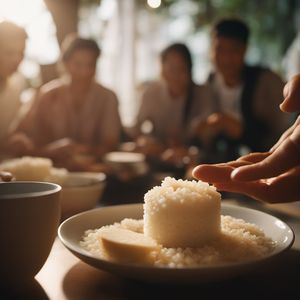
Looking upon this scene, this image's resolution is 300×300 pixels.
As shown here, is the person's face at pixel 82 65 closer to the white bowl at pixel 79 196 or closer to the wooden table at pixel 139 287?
the white bowl at pixel 79 196

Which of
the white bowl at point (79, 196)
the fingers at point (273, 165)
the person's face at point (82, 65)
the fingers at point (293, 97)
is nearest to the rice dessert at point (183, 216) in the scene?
the fingers at point (273, 165)

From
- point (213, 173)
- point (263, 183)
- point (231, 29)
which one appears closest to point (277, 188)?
point (263, 183)

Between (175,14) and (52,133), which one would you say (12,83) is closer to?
(52,133)

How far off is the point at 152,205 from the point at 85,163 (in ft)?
3.36

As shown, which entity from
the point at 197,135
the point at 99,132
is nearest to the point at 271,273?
the point at 197,135

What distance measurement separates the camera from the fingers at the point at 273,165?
71 cm

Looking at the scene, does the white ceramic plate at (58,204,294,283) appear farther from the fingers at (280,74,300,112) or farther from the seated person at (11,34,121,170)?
the seated person at (11,34,121,170)

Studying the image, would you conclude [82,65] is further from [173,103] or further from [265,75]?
[265,75]

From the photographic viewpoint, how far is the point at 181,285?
633mm

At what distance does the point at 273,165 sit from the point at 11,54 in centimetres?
254

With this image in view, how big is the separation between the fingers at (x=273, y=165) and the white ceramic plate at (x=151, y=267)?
0.14m

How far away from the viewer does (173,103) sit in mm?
3277

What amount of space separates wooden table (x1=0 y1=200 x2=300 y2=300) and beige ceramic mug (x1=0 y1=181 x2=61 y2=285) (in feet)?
0.16

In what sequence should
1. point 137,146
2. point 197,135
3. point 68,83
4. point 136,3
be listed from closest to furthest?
point 137,146 → point 197,135 → point 68,83 → point 136,3
